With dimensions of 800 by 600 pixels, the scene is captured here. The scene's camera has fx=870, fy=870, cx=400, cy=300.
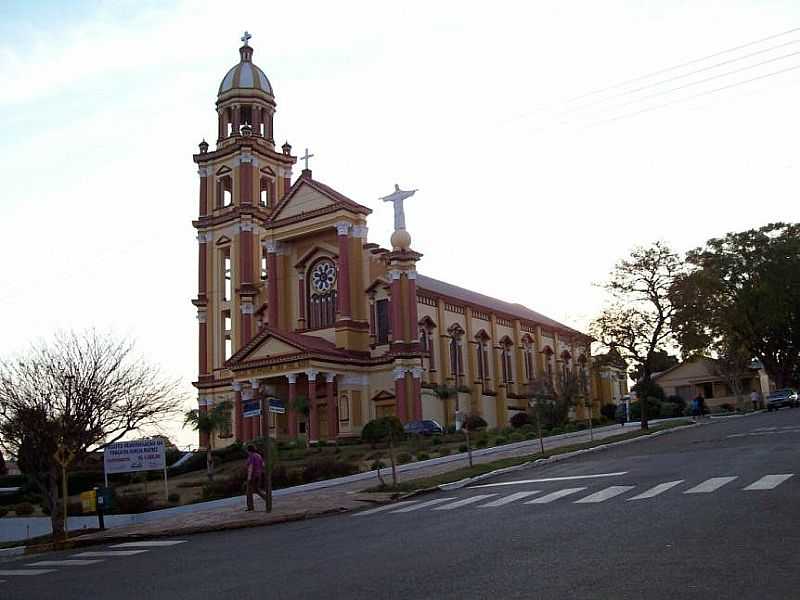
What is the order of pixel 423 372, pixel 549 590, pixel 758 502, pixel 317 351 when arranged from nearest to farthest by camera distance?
pixel 549 590 < pixel 758 502 < pixel 317 351 < pixel 423 372

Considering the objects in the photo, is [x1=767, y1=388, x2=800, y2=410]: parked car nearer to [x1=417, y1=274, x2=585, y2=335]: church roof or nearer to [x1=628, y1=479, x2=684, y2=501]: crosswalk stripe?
[x1=417, y1=274, x2=585, y2=335]: church roof

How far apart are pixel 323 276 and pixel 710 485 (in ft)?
142

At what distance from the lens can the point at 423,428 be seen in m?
47.7

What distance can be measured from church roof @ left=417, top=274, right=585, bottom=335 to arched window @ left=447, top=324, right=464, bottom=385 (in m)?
2.27

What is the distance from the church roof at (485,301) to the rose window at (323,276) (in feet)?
18.8

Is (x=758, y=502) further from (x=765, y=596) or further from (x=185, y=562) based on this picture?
(x=185, y=562)

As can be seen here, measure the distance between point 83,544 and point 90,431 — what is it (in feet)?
25.5

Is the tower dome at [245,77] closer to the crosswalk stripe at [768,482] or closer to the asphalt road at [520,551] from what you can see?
the asphalt road at [520,551]

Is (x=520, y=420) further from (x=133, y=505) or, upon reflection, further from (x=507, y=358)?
(x=133, y=505)

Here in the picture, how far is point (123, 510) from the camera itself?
2538cm

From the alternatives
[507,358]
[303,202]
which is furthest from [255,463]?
[507,358]

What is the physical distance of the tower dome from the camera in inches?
2518

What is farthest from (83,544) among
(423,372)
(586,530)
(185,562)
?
(423,372)

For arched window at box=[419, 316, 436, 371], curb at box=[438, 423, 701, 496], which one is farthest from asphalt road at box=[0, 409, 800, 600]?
arched window at box=[419, 316, 436, 371]
